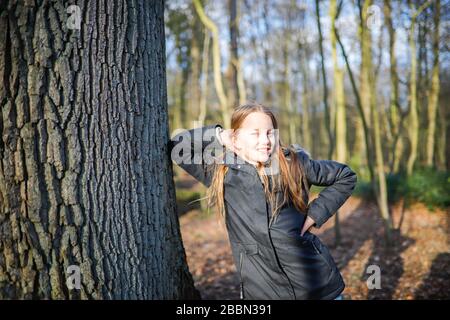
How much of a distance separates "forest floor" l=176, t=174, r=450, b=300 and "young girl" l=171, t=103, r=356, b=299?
0.97ft

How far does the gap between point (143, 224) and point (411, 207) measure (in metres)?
8.36

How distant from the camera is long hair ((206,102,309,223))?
2.15 m

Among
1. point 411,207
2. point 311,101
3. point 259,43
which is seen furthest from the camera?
point 311,101

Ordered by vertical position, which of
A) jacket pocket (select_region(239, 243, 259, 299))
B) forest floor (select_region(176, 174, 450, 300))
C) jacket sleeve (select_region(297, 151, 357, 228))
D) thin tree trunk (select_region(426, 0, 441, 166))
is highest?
thin tree trunk (select_region(426, 0, 441, 166))

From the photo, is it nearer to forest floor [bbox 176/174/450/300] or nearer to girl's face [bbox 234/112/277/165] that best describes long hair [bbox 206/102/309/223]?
girl's face [bbox 234/112/277/165]

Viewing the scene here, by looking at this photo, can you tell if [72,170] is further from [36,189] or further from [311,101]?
[311,101]

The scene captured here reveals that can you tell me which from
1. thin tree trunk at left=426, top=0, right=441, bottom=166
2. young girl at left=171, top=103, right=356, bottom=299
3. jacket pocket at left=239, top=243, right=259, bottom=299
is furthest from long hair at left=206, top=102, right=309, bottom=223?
thin tree trunk at left=426, top=0, right=441, bottom=166

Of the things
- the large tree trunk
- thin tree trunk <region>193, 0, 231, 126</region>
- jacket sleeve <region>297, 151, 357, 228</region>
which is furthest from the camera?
thin tree trunk <region>193, 0, 231, 126</region>

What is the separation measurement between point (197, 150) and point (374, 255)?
14.1 ft

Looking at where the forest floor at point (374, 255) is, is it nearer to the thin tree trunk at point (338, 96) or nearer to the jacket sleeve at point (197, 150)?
the jacket sleeve at point (197, 150)

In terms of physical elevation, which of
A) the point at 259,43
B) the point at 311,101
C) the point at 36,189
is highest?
the point at 259,43

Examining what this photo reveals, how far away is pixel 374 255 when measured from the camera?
5234 millimetres

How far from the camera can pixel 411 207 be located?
8297 millimetres
